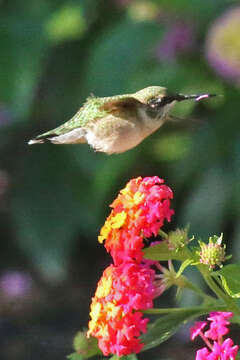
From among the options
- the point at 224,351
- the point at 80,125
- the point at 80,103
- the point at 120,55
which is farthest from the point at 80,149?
the point at 224,351

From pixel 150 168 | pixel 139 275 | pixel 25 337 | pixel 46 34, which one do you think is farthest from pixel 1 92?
pixel 139 275

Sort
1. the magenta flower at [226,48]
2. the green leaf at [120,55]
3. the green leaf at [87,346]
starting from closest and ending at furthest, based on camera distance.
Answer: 1. the green leaf at [87,346]
2. the magenta flower at [226,48]
3. the green leaf at [120,55]

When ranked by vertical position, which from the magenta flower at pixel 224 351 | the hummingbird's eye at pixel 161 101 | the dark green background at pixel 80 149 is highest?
the dark green background at pixel 80 149

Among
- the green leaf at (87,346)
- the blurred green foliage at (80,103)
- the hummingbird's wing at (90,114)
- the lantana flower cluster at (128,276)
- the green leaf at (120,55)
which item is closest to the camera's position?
the lantana flower cluster at (128,276)

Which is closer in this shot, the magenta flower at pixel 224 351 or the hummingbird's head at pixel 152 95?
the magenta flower at pixel 224 351

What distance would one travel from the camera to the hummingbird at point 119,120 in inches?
59.6

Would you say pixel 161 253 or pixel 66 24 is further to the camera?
pixel 66 24

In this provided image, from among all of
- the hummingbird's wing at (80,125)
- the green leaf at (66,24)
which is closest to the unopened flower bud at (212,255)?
the hummingbird's wing at (80,125)

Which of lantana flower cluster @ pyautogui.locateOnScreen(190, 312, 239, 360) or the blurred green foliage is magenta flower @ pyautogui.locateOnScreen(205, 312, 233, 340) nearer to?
lantana flower cluster @ pyautogui.locateOnScreen(190, 312, 239, 360)

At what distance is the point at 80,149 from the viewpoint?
3.99 m

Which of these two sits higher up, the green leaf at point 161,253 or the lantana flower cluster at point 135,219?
the lantana flower cluster at point 135,219

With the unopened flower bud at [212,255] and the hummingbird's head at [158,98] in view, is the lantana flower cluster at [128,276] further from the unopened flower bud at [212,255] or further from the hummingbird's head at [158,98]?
the hummingbird's head at [158,98]

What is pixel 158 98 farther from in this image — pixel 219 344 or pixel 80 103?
pixel 80 103

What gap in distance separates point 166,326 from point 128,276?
0.42ft
